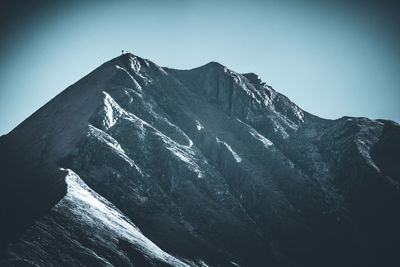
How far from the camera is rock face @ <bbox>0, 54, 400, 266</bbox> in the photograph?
190 ft

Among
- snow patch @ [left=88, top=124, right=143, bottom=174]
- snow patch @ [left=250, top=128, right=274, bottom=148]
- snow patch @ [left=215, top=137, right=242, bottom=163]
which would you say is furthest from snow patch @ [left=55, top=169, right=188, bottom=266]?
snow patch @ [left=250, top=128, right=274, bottom=148]

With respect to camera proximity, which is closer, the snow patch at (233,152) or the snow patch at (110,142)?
the snow patch at (110,142)

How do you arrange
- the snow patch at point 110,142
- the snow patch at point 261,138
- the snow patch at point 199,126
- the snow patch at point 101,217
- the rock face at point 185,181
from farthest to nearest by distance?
the snow patch at point 261,138, the snow patch at point 199,126, the snow patch at point 110,142, the rock face at point 185,181, the snow patch at point 101,217

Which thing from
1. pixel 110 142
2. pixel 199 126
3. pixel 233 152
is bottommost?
pixel 110 142

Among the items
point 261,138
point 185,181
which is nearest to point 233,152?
point 261,138

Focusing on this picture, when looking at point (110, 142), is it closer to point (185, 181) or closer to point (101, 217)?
point (185, 181)

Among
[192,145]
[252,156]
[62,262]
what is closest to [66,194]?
[62,262]

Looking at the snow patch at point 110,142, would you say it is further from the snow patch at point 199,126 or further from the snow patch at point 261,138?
the snow patch at point 261,138

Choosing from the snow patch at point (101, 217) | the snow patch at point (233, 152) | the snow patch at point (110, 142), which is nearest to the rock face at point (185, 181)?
the snow patch at point (101, 217)

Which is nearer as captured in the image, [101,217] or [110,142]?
[101,217]

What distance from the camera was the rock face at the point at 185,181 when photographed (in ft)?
190

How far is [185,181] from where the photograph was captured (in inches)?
3740

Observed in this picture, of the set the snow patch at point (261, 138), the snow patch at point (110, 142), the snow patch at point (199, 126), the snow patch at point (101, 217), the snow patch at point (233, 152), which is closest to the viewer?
the snow patch at point (101, 217)

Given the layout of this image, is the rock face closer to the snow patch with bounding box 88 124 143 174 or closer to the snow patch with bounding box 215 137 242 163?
the snow patch with bounding box 215 137 242 163
